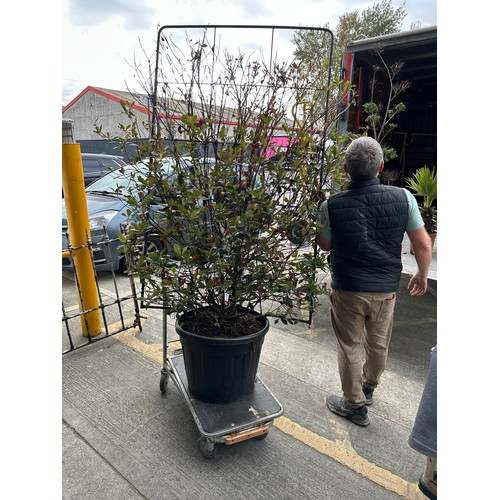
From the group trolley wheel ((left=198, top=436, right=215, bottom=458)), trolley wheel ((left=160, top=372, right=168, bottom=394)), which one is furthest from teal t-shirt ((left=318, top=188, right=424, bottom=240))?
trolley wheel ((left=160, top=372, right=168, bottom=394))

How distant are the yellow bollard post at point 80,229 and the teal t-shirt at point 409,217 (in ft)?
6.80

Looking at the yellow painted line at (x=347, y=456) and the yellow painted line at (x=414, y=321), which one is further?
the yellow painted line at (x=414, y=321)

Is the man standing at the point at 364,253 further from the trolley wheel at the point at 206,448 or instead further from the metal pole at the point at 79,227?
the metal pole at the point at 79,227

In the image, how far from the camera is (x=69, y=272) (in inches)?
222

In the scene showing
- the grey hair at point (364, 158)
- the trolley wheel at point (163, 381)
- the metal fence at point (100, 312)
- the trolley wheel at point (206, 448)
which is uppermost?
the grey hair at point (364, 158)

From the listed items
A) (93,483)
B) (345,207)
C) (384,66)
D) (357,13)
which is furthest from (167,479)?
(357,13)

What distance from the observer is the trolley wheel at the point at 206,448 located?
7.08 ft

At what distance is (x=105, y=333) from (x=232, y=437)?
2.05 metres

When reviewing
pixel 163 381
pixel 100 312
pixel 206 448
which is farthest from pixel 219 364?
pixel 100 312

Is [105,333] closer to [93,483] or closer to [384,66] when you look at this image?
[93,483]

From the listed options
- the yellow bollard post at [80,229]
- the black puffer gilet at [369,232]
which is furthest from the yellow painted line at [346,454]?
the yellow bollard post at [80,229]

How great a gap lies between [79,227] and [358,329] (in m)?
2.46

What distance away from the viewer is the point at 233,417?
2230 millimetres

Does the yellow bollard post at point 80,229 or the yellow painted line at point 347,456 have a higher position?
the yellow bollard post at point 80,229
